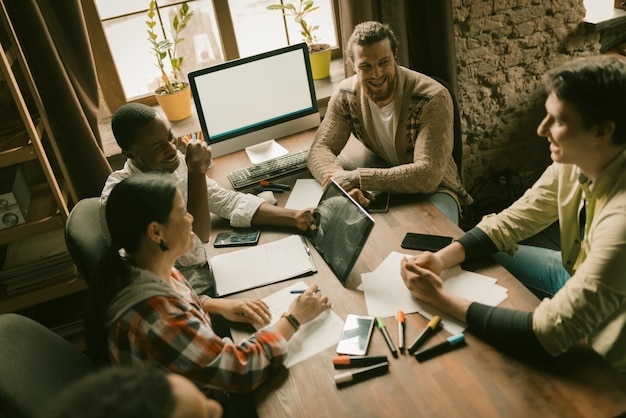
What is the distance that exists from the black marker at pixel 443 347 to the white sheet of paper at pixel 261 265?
0.47m

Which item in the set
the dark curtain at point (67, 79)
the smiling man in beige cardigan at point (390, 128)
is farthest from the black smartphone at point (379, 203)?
the dark curtain at point (67, 79)

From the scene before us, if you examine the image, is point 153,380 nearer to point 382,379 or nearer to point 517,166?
point 382,379

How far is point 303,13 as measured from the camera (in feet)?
9.00

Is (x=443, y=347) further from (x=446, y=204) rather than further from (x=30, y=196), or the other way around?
(x=30, y=196)

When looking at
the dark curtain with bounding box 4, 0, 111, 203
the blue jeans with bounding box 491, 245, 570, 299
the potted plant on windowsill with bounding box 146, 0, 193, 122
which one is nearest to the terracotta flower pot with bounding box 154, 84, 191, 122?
the potted plant on windowsill with bounding box 146, 0, 193, 122

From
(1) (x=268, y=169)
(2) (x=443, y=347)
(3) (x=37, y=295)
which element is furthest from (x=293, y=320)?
(3) (x=37, y=295)

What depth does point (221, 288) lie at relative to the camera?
1570 millimetres

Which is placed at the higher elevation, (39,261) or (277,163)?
(277,163)

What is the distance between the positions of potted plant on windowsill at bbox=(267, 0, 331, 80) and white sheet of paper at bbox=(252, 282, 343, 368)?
5.83 feet

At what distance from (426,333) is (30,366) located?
937 mm

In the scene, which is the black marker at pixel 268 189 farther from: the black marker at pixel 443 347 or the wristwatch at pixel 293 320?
the black marker at pixel 443 347

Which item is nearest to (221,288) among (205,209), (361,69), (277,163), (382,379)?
(205,209)

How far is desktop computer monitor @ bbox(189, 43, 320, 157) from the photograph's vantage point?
2174 millimetres

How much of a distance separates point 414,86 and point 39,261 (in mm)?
1766
